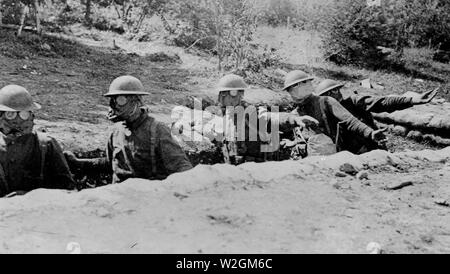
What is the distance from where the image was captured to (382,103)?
18.4 feet

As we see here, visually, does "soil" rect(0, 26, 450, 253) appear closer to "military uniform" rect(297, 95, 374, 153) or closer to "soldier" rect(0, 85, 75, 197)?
"soldier" rect(0, 85, 75, 197)

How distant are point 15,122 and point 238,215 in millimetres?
1874

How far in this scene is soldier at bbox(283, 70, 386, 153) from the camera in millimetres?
5145

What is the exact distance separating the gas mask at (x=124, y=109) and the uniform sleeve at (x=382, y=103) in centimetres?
284

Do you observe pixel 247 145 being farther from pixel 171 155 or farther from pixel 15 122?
pixel 15 122

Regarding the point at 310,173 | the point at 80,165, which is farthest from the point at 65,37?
the point at 310,173

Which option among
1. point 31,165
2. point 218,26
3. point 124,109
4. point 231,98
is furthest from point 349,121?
point 218,26

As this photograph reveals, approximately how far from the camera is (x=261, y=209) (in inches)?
117

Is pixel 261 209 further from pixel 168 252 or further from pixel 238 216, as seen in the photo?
pixel 168 252

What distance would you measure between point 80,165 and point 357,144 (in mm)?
2848

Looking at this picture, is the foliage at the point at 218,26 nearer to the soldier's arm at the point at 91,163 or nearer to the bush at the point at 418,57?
the bush at the point at 418,57

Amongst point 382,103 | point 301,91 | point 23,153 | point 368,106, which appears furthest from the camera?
point 368,106
